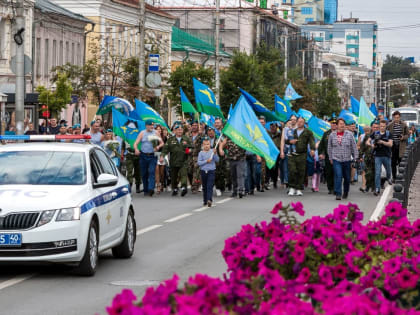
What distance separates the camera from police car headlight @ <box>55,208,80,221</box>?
11523 mm

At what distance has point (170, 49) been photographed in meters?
85.4

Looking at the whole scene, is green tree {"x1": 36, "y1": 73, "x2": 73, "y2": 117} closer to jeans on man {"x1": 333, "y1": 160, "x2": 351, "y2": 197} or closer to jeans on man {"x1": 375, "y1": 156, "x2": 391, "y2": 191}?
jeans on man {"x1": 375, "y1": 156, "x2": 391, "y2": 191}

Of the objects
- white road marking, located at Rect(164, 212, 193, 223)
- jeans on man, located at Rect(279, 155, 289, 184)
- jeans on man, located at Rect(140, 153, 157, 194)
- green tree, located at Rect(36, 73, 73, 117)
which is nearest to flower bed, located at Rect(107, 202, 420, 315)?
white road marking, located at Rect(164, 212, 193, 223)

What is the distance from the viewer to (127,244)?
1370 cm

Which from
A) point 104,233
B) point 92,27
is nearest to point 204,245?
point 104,233

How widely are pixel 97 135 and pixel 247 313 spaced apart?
67.7 ft

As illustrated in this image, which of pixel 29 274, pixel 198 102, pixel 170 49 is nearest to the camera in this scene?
pixel 29 274

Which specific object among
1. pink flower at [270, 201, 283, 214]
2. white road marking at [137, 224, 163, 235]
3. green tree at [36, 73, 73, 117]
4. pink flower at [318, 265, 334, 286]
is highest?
green tree at [36, 73, 73, 117]

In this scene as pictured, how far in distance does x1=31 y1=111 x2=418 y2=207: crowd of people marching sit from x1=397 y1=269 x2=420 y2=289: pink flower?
1872 centimetres

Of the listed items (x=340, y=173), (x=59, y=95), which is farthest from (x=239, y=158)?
(x=59, y=95)

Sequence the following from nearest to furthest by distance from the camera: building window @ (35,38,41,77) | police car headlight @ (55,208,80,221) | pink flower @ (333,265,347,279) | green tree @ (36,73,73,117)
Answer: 1. pink flower @ (333,265,347,279)
2. police car headlight @ (55,208,80,221)
3. green tree @ (36,73,73,117)
4. building window @ (35,38,41,77)

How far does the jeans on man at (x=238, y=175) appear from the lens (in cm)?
2614

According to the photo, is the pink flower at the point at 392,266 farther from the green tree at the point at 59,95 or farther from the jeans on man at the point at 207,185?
the green tree at the point at 59,95

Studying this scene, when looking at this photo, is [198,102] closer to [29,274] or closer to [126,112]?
[126,112]
